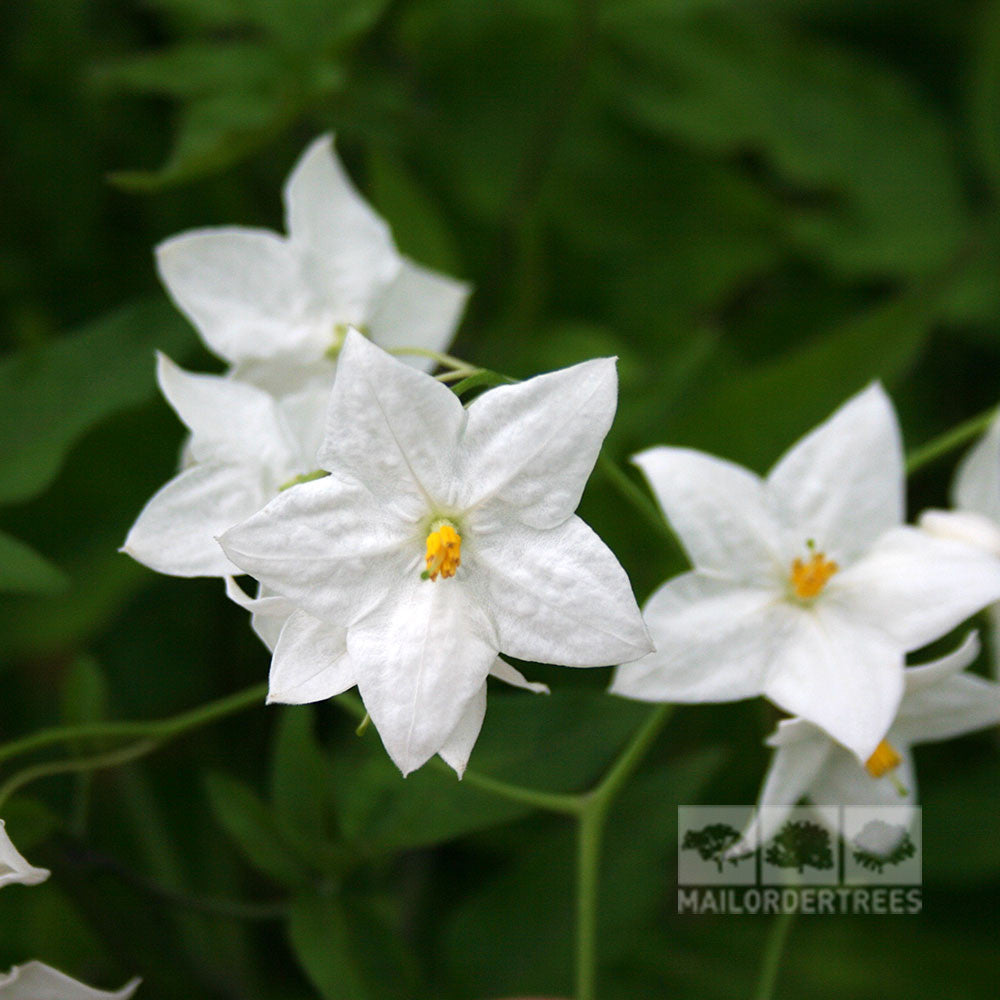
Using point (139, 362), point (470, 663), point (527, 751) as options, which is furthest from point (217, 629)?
point (470, 663)

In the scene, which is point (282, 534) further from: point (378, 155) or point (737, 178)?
point (737, 178)

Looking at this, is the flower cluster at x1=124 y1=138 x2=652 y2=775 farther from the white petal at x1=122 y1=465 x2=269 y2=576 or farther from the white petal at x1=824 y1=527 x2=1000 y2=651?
the white petal at x1=824 y1=527 x2=1000 y2=651

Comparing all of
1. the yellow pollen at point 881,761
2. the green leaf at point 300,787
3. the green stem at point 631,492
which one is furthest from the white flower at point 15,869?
the yellow pollen at point 881,761

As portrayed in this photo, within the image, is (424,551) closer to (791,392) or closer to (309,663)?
(309,663)

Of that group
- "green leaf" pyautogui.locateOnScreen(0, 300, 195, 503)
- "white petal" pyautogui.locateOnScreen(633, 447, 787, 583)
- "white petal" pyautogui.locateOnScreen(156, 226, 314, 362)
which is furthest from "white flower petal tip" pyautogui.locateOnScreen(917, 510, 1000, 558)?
"green leaf" pyautogui.locateOnScreen(0, 300, 195, 503)

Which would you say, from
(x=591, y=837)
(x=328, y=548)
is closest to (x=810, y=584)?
(x=591, y=837)

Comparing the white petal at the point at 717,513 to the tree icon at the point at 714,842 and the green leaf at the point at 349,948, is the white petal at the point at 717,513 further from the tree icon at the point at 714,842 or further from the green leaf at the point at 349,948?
the green leaf at the point at 349,948
